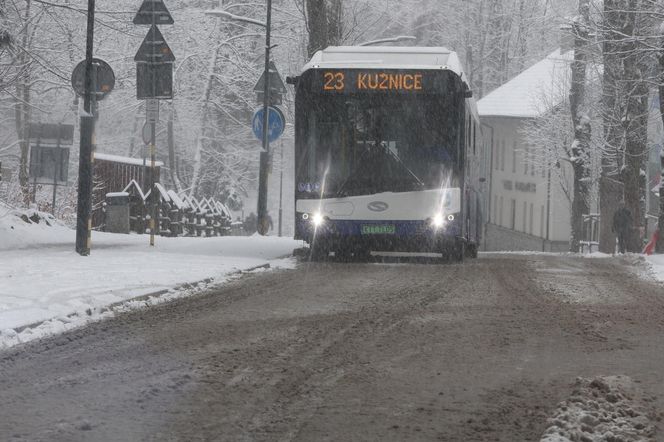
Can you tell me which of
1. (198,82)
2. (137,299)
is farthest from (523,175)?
(137,299)

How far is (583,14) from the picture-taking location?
38094 mm

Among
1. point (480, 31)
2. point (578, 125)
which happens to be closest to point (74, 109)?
point (578, 125)

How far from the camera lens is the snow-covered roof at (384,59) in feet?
63.7

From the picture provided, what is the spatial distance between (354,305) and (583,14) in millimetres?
28031

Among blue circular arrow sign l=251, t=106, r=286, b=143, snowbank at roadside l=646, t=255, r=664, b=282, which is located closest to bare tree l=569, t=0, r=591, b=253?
snowbank at roadside l=646, t=255, r=664, b=282

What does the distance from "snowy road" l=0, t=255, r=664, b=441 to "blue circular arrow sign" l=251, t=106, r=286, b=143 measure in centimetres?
1373

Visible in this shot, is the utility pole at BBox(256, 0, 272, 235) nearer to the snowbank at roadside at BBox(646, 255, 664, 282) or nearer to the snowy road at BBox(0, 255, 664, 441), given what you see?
the snowbank at roadside at BBox(646, 255, 664, 282)

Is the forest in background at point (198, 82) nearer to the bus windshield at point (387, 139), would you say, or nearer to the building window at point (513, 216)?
the building window at point (513, 216)

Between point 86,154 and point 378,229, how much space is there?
4.68 metres

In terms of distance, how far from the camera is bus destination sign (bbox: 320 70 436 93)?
19266mm

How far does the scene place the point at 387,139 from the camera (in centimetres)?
1925

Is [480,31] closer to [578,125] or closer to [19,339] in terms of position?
[578,125]

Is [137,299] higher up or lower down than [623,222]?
lower down

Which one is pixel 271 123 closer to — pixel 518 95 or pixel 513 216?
pixel 518 95
